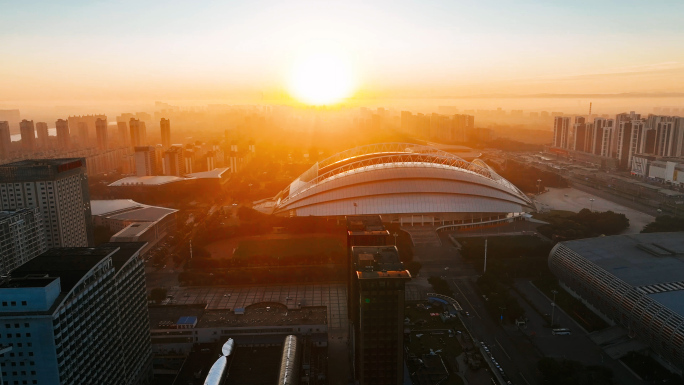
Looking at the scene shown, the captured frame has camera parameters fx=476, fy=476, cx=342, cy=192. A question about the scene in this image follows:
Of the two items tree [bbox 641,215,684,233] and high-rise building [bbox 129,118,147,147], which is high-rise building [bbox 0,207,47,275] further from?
high-rise building [bbox 129,118,147,147]

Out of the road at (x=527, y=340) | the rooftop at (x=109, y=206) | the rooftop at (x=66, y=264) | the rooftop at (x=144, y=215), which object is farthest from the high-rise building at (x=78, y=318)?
the rooftop at (x=109, y=206)

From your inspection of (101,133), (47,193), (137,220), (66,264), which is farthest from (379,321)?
(101,133)

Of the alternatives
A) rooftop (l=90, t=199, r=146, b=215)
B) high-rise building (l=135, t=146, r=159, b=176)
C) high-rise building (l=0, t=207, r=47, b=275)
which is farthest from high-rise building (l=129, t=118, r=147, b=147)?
high-rise building (l=0, t=207, r=47, b=275)

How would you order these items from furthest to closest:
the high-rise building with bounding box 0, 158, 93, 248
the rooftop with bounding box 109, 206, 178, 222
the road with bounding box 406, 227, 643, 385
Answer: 1. the rooftop with bounding box 109, 206, 178, 222
2. the high-rise building with bounding box 0, 158, 93, 248
3. the road with bounding box 406, 227, 643, 385

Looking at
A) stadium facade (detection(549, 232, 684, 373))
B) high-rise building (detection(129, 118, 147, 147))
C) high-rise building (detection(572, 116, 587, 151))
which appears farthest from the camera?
high-rise building (detection(572, 116, 587, 151))

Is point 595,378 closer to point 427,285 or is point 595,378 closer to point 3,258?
point 427,285

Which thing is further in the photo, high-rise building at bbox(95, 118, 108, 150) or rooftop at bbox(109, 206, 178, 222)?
high-rise building at bbox(95, 118, 108, 150)

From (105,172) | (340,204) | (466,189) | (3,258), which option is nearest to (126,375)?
(3,258)

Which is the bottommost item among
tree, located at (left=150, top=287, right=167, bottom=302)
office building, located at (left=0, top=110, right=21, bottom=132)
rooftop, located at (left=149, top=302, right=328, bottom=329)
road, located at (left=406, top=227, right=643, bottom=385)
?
road, located at (left=406, top=227, right=643, bottom=385)
